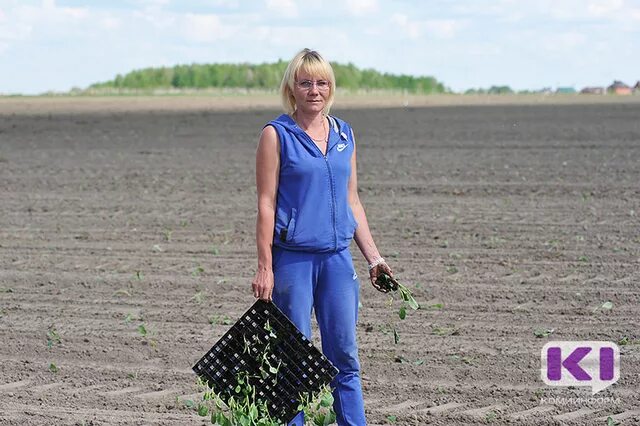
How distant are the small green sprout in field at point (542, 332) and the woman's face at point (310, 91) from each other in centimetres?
327

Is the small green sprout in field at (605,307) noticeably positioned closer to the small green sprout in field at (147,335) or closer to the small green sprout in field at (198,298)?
the small green sprout in field at (198,298)

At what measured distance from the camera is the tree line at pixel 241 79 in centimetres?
11200

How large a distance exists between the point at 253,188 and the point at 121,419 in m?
9.98

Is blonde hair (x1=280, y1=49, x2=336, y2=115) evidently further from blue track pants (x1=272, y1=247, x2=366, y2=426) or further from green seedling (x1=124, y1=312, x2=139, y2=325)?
green seedling (x1=124, y1=312, x2=139, y2=325)

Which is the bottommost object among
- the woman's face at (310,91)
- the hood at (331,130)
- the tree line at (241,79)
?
the tree line at (241,79)

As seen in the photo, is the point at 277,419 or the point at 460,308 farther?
the point at 460,308

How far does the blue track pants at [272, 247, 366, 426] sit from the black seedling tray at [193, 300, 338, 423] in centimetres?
15

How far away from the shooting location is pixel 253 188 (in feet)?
52.7

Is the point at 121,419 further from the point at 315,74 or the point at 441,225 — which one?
the point at 441,225

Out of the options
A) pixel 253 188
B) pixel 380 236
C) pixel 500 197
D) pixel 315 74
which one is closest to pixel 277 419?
pixel 315 74

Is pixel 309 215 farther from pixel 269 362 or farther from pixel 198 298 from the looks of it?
pixel 198 298

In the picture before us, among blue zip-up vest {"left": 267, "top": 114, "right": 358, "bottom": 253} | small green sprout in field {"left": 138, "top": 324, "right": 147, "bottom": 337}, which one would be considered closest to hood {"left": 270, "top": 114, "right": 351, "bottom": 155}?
blue zip-up vest {"left": 267, "top": 114, "right": 358, "bottom": 253}

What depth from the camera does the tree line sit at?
112 m

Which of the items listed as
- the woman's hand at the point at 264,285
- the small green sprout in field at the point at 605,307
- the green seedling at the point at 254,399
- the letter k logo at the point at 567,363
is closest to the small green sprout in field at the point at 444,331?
the letter k logo at the point at 567,363
